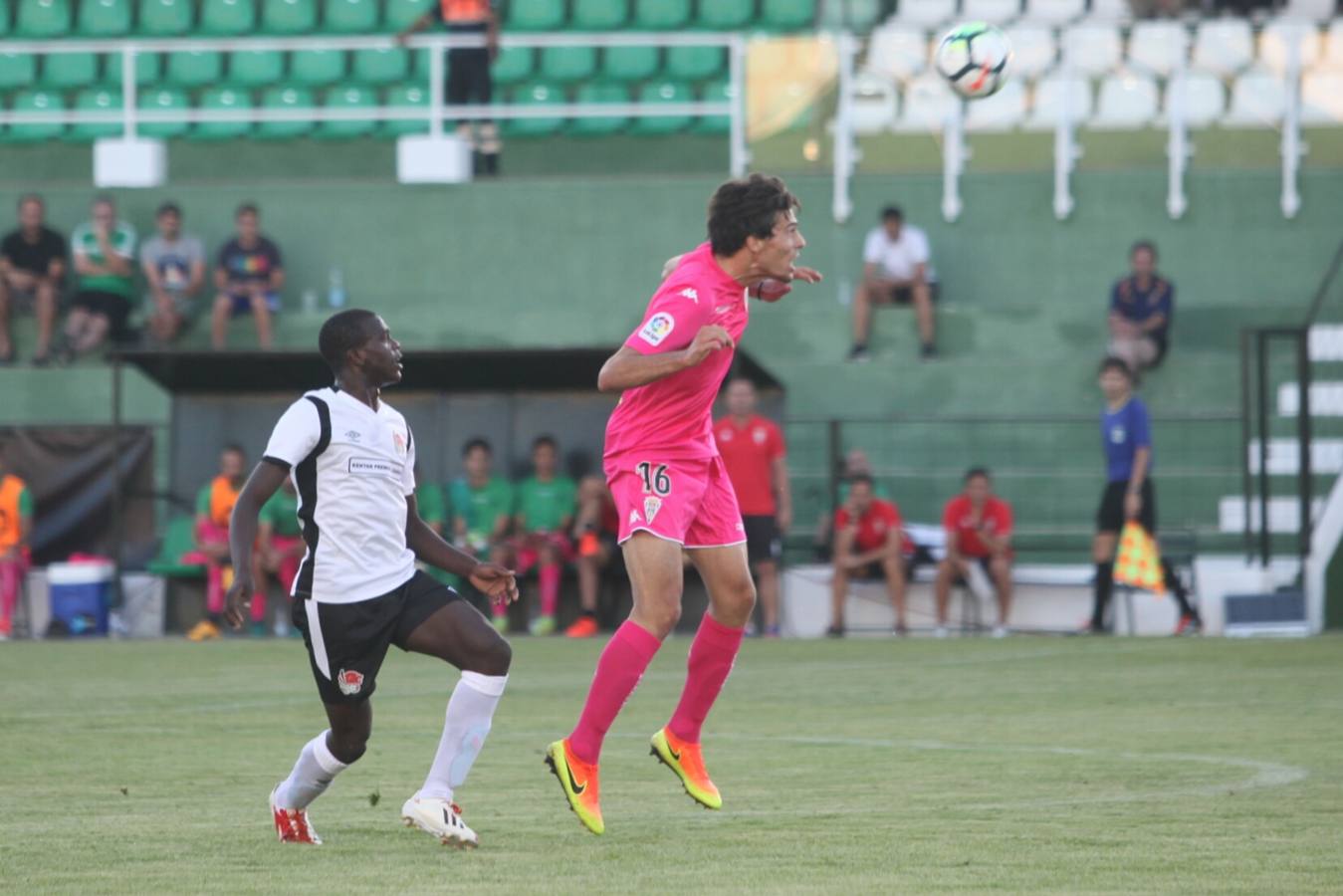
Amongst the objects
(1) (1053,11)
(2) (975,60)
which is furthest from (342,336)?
(1) (1053,11)

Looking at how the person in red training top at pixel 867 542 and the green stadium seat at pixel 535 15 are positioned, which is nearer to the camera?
the person in red training top at pixel 867 542

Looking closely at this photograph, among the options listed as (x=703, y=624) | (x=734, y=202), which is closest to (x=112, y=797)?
(x=703, y=624)

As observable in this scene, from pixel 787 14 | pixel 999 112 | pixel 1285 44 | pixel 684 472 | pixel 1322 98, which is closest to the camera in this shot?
pixel 684 472

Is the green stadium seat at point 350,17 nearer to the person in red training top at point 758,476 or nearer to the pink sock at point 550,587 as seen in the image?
the pink sock at point 550,587

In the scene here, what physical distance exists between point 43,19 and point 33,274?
4.77m

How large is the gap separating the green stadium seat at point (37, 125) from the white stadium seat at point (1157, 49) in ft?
37.0

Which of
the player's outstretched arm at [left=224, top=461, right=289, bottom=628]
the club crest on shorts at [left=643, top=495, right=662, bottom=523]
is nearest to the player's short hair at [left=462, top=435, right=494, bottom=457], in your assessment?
the club crest on shorts at [left=643, top=495, right=662, bottom=523]

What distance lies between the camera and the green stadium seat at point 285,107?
79.0 feet

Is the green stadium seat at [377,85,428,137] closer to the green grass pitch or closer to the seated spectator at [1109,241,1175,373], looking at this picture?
the seated spectator at [1109,241,1175,373]

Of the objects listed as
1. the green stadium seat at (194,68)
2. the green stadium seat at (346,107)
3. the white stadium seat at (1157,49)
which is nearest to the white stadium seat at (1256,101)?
the white stadium seat at (1157,49)

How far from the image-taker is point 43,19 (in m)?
25.2

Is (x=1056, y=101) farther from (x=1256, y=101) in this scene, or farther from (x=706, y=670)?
(x=706, y=670)

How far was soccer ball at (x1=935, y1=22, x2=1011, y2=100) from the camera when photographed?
600 inches

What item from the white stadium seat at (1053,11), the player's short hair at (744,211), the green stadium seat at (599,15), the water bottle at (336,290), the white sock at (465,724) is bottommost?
the white sock at (465,724)
